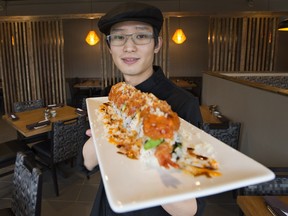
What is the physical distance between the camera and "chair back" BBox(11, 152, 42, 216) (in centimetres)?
150

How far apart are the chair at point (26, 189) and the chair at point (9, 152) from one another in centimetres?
126

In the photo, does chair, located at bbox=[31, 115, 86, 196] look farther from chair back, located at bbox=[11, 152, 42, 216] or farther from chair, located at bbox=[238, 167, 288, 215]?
chair, located at bbox=[238, 167, 288, 215]

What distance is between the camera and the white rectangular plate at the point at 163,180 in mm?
562

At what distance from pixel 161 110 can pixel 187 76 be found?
7771 millimetres

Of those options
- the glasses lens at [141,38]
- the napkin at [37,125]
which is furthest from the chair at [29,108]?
the glasses lens at [141,38]

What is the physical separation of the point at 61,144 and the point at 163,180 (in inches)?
101

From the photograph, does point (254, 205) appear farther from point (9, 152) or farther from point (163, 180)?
point (9, 152)

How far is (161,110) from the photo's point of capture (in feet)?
2.73

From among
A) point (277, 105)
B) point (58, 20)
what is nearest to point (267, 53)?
point (277, 105)

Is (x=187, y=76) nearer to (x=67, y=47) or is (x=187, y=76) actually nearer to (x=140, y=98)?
(x=67, y=47)

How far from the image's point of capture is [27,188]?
1.60 meters

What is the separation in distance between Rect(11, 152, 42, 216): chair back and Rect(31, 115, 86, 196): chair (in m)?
1.10

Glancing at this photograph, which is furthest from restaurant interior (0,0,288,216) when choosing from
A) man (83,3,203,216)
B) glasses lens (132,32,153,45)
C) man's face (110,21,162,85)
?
glasses lens (132,32,153,45)

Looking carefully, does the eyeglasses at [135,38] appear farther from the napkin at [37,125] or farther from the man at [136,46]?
the napkin at [37,125]
